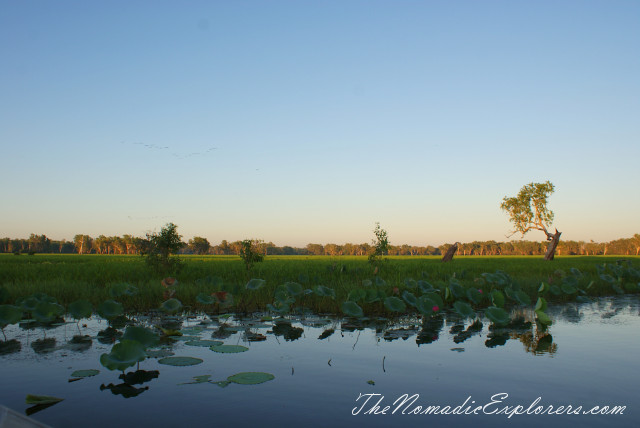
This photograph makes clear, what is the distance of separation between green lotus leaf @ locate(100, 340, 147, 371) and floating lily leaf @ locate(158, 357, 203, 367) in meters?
0.58

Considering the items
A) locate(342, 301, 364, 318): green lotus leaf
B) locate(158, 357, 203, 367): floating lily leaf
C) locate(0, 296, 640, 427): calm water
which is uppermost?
locate(342, 301, 364, 318): green lotus leaf

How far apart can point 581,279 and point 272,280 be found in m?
9.72

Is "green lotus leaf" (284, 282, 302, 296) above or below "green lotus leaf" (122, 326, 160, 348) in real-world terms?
above

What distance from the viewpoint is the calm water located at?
10.4 feet

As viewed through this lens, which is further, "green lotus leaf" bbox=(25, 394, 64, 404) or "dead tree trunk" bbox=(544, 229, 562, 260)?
"dead tree trunk" bbox=(544, 229, 562, 260)

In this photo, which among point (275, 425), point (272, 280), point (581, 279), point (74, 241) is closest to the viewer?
point (275, 425)

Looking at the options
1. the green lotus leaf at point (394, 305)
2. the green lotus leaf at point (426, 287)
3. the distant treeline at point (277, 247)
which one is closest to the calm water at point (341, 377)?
the green lotus leaf at point (394, 305)

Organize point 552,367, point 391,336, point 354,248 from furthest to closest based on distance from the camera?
1. point 354,248
2. point 391,336
3. point 552,367

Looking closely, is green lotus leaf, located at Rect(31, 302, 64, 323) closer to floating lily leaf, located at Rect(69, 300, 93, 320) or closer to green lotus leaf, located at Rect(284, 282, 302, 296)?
floating lily leaf, located at Rect(69, 300, 93, 320)

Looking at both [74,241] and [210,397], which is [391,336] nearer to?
[210,397]

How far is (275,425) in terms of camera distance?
9.81 ft

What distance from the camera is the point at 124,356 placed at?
149 inches

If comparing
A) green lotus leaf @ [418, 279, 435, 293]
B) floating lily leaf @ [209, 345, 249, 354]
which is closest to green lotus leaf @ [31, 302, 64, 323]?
floating lily leaf @ [209, 345, 249, 354]

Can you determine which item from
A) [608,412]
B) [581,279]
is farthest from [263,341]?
[581,279]
